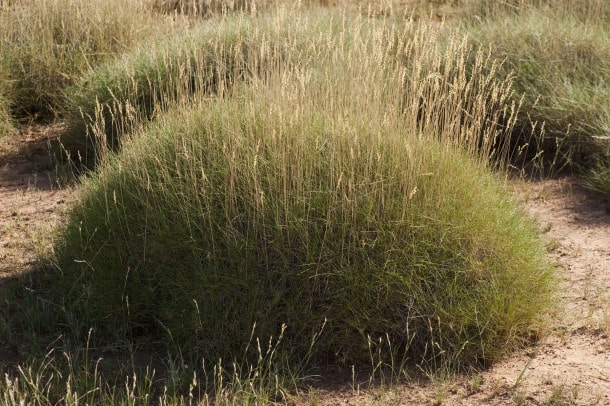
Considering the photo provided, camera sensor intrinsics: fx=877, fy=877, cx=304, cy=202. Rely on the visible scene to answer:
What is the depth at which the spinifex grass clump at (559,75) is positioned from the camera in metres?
6.75

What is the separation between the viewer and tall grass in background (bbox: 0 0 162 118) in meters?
8.16

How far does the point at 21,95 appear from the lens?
26.7ft

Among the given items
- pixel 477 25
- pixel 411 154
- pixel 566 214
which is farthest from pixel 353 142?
Result: pixel 477 25

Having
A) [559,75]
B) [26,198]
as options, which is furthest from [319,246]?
[559,75]

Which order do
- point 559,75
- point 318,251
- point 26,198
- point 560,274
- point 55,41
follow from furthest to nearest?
point 55,41
point 559,75
point 26,198
point 560,274
point 318,251

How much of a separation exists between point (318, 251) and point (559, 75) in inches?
145

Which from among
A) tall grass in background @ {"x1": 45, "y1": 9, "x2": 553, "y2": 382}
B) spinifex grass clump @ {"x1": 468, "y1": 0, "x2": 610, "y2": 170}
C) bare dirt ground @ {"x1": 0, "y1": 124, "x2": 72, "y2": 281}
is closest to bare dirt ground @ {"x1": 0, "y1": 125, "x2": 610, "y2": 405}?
bare dirt ground @ {"x1": 0, "y1": 124, "x2": 72, "y2": 281}

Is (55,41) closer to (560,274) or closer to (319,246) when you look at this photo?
(319,246)

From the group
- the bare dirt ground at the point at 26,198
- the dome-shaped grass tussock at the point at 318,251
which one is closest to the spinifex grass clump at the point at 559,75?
the dome-shaped grass tussock at the point at 318,251

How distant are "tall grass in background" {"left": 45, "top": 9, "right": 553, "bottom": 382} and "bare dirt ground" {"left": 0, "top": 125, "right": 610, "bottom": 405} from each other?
Result: 0.17m

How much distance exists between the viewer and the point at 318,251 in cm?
438

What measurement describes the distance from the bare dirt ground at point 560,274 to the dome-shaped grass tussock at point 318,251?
176mm

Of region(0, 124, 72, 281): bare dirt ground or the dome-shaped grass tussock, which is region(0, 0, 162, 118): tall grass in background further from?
the dome-shaped grass tussock

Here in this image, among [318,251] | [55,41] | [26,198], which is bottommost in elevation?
[26,198]
